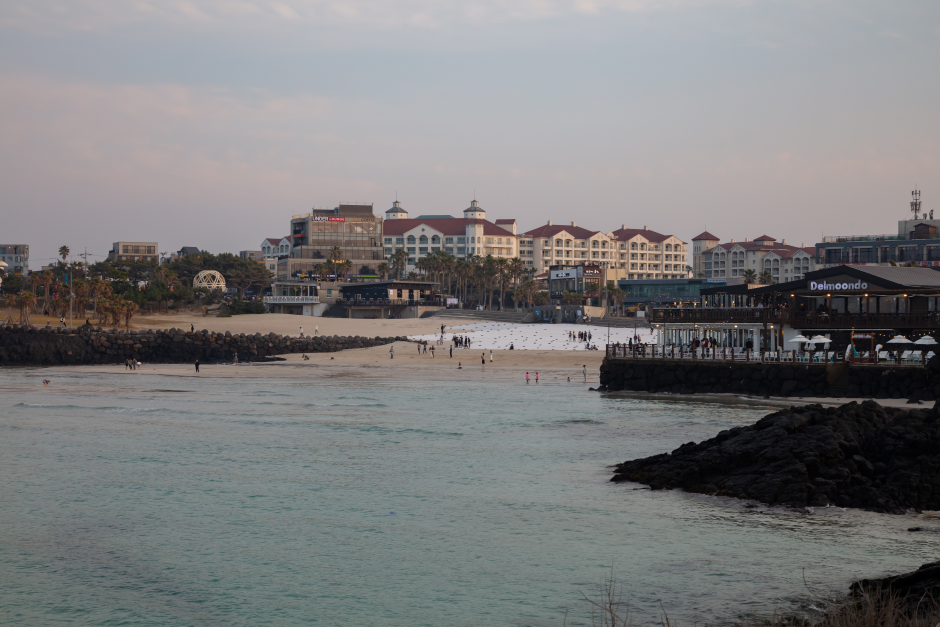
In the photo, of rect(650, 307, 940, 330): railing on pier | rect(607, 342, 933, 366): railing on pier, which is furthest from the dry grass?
rect(650, 307, 940, 330): railing on pier

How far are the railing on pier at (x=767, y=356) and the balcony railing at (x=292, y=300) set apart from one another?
80526 millimetres

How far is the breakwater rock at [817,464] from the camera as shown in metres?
21.5

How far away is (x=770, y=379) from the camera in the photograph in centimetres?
4556

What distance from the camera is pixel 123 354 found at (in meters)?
81.1

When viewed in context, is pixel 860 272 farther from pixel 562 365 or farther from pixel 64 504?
pixel 64 504

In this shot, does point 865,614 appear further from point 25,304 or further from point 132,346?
point 25,304

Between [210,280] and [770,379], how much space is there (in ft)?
368

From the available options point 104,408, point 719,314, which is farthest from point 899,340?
point 104,408

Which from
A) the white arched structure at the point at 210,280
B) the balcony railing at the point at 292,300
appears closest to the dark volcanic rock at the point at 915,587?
the balcony railing at the point at 292,300

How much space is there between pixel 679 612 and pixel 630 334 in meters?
82.1

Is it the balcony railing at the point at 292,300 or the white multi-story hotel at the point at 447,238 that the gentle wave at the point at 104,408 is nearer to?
the balcony railing at the point at 292,300

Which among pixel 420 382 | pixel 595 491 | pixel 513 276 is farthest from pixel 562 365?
pixel 513 276

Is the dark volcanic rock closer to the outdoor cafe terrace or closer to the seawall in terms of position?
the seawall

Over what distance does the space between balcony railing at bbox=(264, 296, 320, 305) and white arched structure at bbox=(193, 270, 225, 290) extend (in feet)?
46.2
